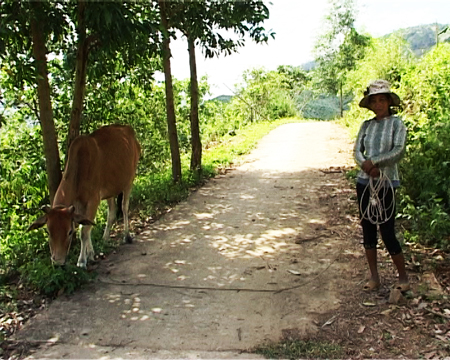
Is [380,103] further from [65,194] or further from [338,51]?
[338,51]

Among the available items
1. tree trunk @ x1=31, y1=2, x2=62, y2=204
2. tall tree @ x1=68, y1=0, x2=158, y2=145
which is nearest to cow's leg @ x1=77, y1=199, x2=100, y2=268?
tree trunk @ x1=31, y1=2, x2=62, y2=204

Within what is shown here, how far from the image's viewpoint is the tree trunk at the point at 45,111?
5691mm

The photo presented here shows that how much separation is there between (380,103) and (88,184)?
10.8 feet

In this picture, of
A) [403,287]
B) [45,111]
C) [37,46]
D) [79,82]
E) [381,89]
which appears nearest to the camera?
[381,89]

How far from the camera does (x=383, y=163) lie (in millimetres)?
4133

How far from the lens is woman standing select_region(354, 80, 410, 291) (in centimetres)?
414

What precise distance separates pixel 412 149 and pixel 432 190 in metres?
1.62

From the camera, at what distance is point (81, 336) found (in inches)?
156

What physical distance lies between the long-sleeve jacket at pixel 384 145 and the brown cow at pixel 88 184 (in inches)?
112

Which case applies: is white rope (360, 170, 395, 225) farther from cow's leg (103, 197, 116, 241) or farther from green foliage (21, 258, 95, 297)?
cow's leg (103, 197, 116, 241)

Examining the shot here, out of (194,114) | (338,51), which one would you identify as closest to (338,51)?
(338,51)

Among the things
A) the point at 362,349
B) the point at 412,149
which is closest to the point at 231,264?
the point at 362,349

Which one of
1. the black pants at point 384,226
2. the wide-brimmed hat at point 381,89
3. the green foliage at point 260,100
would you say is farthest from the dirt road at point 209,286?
the green foliage at point 260,100

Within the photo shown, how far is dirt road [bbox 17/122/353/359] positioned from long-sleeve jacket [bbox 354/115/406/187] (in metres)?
1.29
